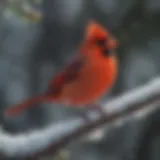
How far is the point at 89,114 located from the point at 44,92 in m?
0.10

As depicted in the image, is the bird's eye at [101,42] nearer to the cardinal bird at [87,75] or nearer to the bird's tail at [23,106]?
the cardinal bird at [87,75]

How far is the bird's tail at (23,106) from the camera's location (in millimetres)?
1152

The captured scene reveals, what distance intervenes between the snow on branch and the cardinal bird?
40 mm

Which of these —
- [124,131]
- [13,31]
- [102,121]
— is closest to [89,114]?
[102,121]

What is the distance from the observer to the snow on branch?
43.1 inches

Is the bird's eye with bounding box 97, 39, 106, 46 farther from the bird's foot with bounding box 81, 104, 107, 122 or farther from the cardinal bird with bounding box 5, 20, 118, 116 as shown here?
the bird's foot with bounding box 81, 104, 107, 122

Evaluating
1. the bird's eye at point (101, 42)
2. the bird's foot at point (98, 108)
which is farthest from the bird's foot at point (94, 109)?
the bird's eye at point (101, 42)

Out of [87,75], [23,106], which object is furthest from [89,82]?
[23,106]

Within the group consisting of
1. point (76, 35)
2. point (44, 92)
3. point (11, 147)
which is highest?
point (76, 35)

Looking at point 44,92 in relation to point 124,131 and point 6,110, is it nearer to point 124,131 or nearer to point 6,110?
point 6,110

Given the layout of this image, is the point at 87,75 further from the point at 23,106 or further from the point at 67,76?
the point at 23,106

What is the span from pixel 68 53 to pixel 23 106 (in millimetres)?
153

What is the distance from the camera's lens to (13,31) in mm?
1186

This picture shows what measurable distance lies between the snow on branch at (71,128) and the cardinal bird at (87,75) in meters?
0.04
